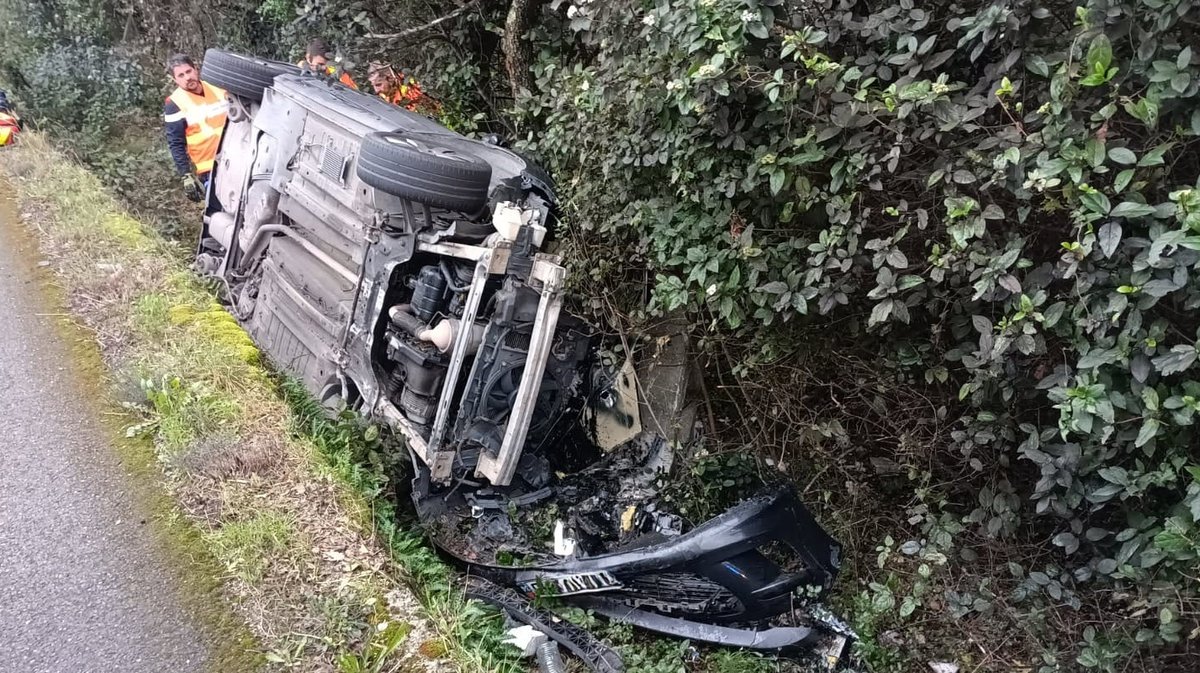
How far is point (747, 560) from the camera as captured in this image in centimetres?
293

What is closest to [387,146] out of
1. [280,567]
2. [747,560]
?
[280,567]

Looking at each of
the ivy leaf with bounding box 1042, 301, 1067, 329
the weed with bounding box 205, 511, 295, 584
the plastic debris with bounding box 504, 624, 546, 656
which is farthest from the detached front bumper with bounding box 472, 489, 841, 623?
the ivy leaf with bounding box 1042, 301, 1067, 329

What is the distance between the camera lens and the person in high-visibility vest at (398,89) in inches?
231

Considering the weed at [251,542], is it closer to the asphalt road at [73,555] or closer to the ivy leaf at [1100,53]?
the asphalt road at [73,555]

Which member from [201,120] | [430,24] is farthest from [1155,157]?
[201,120]

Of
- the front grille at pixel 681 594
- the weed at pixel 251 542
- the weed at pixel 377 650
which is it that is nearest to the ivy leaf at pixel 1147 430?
the front grille at pixel 681 594

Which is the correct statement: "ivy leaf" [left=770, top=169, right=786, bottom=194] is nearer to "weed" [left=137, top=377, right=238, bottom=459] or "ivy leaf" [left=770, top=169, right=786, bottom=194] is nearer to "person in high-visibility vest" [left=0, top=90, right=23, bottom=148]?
"weed" [left=137, top=377, right=238, bottom=459]

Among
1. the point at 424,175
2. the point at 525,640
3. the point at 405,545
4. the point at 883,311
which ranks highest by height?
the point at 883,311

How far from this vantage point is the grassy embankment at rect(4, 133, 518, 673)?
2199mm

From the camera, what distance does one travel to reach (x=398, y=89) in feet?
19.7

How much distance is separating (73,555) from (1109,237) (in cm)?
311

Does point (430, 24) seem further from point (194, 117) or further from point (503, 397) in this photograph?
point (503, 397)

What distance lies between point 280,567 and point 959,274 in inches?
90.8

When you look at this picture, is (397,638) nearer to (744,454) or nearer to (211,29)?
(744,454)
